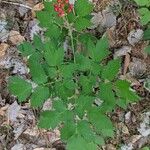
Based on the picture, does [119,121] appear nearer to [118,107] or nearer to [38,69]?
[118,107]

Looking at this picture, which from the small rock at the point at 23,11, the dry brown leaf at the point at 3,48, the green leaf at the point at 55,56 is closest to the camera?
the green leaf at the point at 55,56

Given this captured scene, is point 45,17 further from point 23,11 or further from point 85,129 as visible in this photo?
point 23,11

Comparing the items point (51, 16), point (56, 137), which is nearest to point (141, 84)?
A: point (56, 137)

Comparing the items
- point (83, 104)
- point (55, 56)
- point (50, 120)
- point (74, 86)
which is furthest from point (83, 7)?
point (50, 120)

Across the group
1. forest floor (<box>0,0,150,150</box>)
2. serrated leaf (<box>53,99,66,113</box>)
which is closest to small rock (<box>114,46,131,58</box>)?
forest floor (<box>0,0,150,150</box>)

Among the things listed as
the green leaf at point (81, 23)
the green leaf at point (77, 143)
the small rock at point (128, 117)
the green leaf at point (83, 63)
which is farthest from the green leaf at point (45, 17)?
the small rock at point (128, 117)

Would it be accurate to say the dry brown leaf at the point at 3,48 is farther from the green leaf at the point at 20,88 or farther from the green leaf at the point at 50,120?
the green leaf at the point at 50,120

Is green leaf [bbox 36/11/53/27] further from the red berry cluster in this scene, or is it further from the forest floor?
the forest floor
